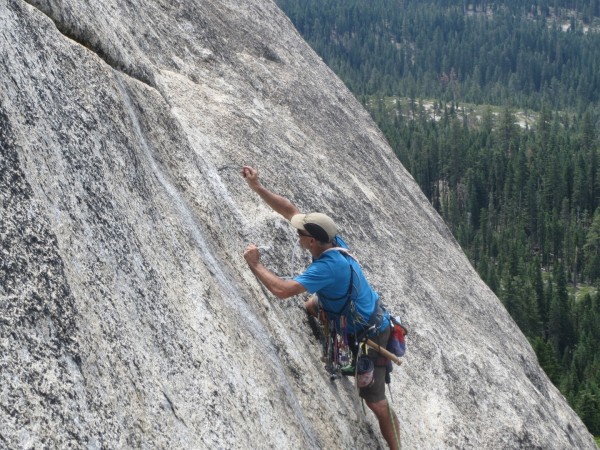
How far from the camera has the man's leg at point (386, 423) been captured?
9.16 meters

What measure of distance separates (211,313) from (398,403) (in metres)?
4.07

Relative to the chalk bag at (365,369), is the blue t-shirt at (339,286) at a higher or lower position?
higher

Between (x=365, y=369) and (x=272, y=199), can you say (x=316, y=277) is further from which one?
(x=272, y=199)

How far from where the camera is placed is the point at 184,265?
7531mm

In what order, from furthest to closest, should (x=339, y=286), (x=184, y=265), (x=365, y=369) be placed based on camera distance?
(x=365, y=369)
(x=339, y=286)
(x=184, y=265)

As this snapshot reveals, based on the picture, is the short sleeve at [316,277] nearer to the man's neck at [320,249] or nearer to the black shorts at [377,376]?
the man's neck at [320,249]

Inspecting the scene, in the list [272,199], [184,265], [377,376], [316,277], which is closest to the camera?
[184,265]

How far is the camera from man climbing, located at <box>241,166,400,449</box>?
824 cm

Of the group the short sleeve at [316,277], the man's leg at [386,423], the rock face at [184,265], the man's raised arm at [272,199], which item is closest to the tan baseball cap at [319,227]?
the short sleeve at [316,277]

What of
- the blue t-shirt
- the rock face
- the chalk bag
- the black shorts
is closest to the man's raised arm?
the rock face

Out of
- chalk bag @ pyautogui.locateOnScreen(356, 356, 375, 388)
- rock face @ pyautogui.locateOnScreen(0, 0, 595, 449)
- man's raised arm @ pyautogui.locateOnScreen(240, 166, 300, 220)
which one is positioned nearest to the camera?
rock face @ pyautogui.locateOnScreen(0, 0, 595, 449)

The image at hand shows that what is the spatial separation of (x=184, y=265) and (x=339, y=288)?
76.1 inches

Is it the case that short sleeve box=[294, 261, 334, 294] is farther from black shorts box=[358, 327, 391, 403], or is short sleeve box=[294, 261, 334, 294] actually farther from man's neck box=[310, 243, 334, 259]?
black shorts box=[358, 327, 391, 403]

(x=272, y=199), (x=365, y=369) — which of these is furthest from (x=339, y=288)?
(x=272, y=199)
